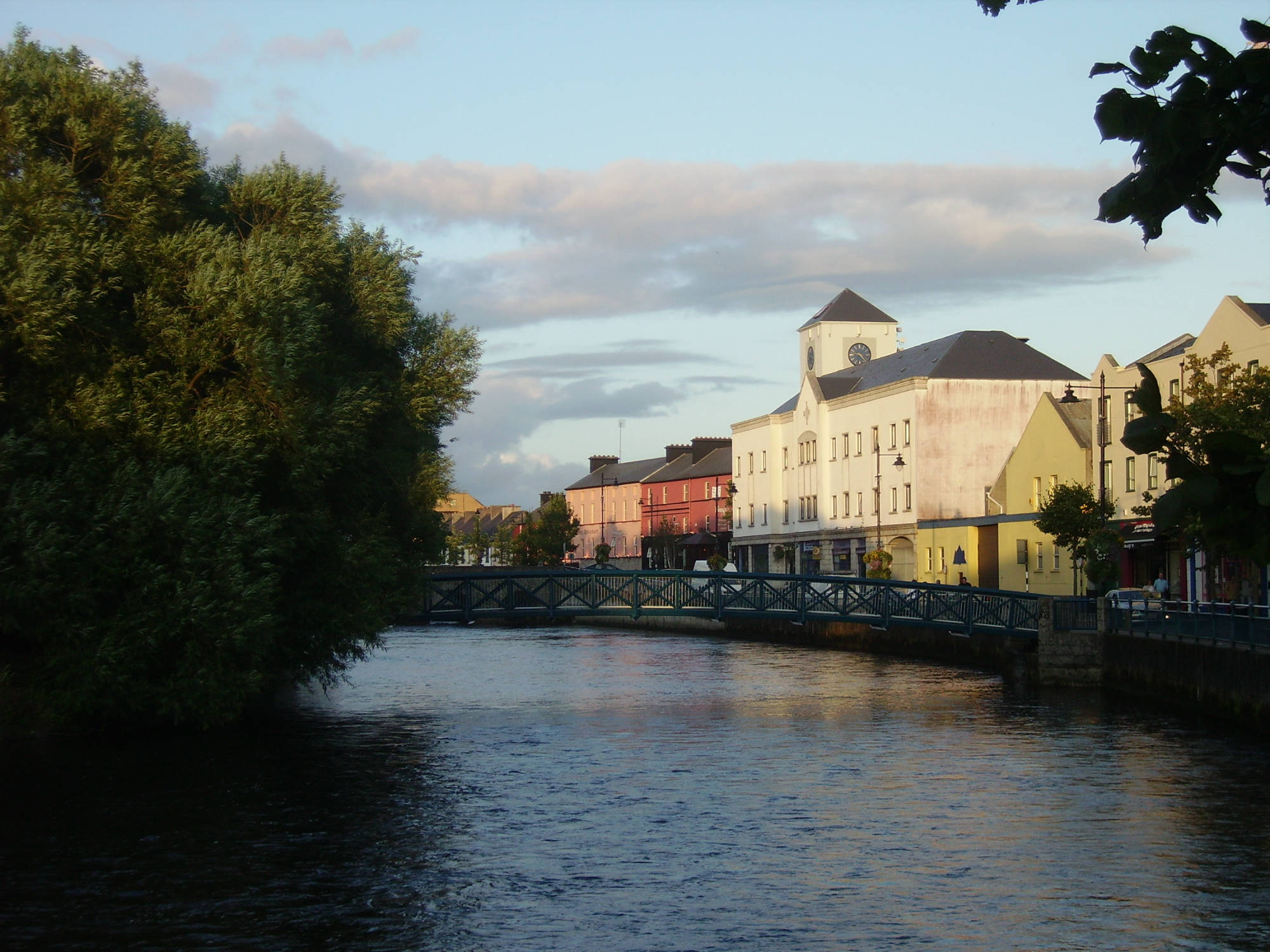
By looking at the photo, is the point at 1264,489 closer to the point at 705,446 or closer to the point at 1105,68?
the point at 1105,68

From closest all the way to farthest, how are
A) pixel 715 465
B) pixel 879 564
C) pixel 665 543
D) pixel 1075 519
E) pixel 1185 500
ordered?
pixel 1185 500
pixel 1075 519
pixel 879 564
pixel 665 543
pixel 715 465

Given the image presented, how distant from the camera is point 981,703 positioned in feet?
122

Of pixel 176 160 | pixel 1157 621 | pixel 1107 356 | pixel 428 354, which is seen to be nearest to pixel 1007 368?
pixel 1107 356

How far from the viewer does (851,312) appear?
105 m

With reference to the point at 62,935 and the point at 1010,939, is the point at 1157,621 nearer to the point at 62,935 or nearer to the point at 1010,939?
the point at 1010,939

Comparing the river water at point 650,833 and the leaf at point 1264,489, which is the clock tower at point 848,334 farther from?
the leaf at point 1264,489

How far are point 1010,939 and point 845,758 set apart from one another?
12.7 m

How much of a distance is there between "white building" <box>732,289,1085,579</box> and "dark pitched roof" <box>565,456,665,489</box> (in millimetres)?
46937

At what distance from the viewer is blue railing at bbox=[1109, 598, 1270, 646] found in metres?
29.5

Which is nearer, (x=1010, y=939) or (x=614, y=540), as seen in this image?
(x=1010, y=939)

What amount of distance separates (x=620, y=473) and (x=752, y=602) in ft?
375

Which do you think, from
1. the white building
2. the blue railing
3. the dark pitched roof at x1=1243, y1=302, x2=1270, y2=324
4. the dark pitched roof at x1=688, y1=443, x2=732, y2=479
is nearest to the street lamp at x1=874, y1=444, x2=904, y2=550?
the white building

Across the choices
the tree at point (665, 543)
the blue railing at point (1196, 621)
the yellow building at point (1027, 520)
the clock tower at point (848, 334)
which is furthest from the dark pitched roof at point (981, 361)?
the tree at point (665, 543)

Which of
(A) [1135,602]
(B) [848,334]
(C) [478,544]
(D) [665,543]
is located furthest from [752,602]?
(C) [478,544]
